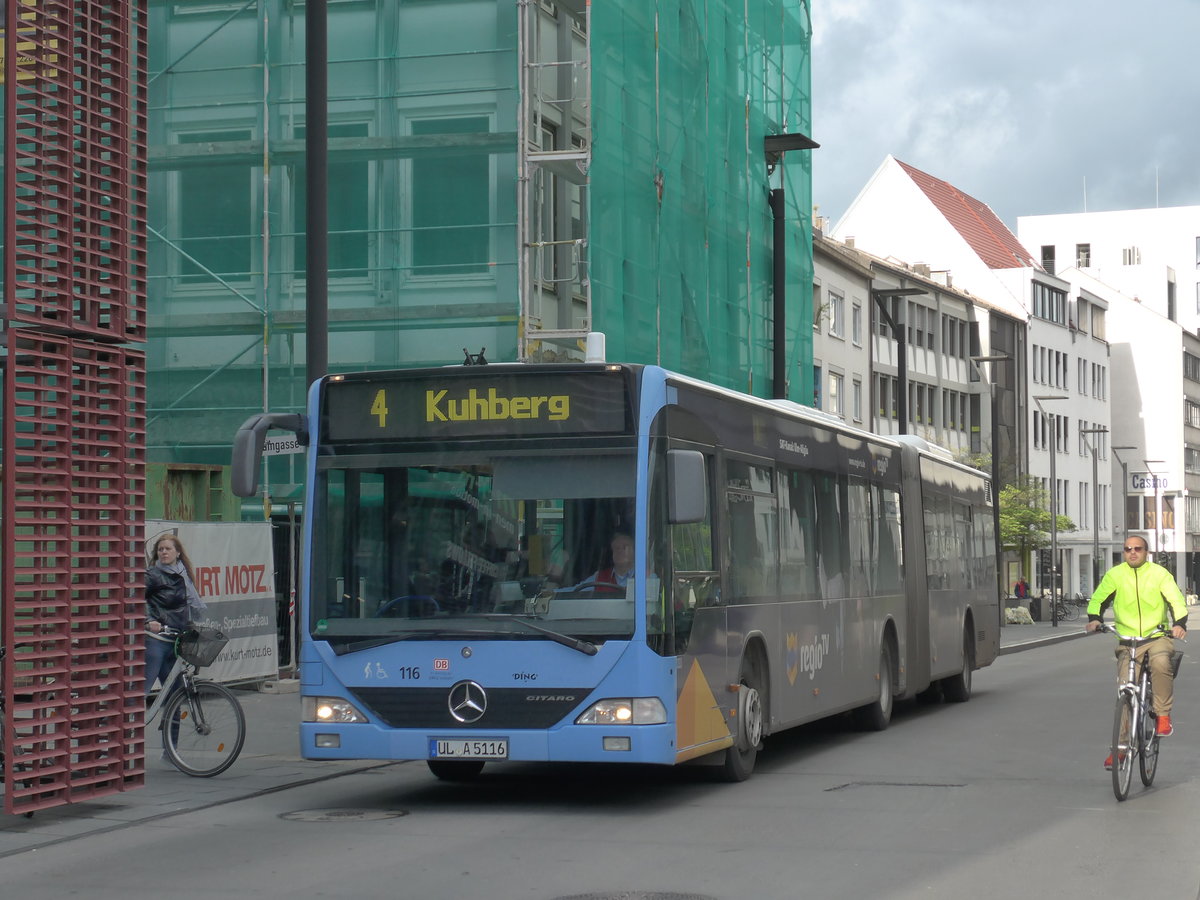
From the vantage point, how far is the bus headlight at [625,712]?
38.6ft

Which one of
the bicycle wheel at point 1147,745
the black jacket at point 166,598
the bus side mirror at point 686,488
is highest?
the bus side mirror at point 686,488

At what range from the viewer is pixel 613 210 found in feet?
95.3

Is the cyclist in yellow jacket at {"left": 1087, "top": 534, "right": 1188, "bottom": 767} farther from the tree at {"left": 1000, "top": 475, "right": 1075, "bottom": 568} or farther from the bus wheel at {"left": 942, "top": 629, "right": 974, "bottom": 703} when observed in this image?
the tree at {"left": 1000, "top": 475, "right": 1075, "bottom": 568}

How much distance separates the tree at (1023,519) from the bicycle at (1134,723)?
173 ft

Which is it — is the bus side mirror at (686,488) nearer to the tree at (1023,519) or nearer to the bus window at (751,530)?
the bus window at (751,530)

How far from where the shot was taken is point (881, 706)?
1884cm

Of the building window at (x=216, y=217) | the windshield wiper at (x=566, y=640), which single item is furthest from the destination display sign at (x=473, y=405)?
the building window at (x=216, y=217)

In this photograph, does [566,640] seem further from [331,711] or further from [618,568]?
[331,711]

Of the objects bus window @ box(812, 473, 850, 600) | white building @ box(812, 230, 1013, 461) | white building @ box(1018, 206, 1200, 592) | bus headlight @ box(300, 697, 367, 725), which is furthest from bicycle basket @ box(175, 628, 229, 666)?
white building @ box(1018, 206, 1200, 592)

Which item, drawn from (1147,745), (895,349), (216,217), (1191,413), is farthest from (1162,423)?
(1147,745)

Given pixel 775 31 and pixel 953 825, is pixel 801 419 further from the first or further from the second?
pixel 775 31

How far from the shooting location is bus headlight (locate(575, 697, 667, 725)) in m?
11.8

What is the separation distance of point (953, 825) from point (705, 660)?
7.15 ft

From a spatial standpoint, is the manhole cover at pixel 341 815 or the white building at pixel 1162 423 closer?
the manhole cover at pixel 341 815
